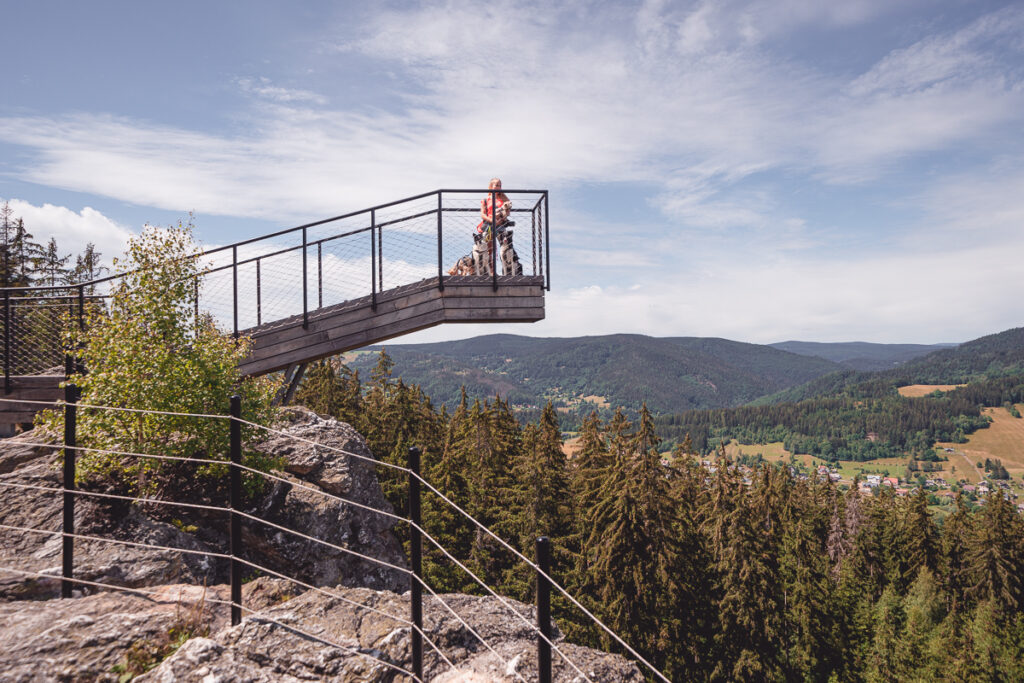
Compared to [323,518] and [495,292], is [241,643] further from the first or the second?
[495,292]

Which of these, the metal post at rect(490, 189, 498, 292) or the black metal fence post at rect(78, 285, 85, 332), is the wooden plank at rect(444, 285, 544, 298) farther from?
the black metal fence post at rect(78, 285, 85, 332)

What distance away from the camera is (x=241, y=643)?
453 cm

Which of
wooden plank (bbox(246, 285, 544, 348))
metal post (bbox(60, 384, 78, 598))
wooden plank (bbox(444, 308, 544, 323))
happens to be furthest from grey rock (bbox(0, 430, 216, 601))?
wooden plank (bbox(444, 308, 544, 323))

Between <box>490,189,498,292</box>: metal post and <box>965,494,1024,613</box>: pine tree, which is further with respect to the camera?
<box>965,494,1024,613</box>: pine tree

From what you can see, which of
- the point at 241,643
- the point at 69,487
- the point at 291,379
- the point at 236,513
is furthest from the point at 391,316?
the point at 241,643

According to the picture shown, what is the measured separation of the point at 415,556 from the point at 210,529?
5675mm

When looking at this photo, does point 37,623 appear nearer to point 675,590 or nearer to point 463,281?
point 463,281

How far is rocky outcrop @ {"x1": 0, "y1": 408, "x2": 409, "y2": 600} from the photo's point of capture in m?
6.55

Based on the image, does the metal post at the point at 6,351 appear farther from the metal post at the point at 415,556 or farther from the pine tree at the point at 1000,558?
the pine tree at the point at 1000,558

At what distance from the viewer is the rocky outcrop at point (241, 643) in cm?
428

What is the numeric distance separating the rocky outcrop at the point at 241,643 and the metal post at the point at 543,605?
137 cm

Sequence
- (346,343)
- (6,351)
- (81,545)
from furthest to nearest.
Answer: (346,343) < (6,351) < (81,545)

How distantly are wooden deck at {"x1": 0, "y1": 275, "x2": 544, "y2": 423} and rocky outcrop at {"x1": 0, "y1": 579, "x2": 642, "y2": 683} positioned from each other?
22.2 ft

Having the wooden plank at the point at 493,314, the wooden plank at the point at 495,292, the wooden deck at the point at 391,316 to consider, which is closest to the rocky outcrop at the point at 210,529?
the wooden deck at the point at 391,316
